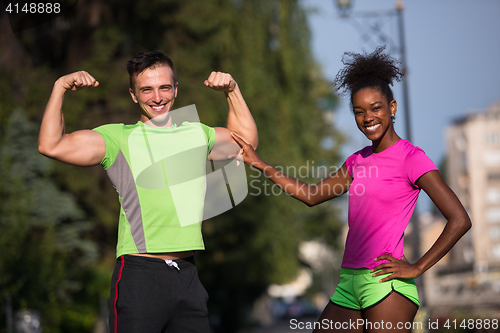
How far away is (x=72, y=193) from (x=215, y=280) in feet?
19.8

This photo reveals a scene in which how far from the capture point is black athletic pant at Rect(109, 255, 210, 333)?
2797 mm

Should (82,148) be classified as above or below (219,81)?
below

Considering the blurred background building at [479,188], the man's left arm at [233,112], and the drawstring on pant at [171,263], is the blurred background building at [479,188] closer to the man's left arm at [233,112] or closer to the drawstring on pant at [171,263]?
the man's left arm at [233,112]

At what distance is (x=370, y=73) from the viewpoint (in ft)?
10.8

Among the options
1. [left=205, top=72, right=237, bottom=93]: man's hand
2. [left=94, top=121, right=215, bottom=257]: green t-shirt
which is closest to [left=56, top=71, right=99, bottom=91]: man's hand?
[left=94, top=121, right=215, bottom=257]: green t-shirt

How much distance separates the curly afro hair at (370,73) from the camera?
3.23 m

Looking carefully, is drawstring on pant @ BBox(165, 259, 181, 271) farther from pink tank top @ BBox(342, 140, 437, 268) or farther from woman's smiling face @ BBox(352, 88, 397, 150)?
woman's smiling face @ BBox(352, 88, 397, 150)

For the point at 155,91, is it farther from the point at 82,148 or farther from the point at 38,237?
the point at 38,237

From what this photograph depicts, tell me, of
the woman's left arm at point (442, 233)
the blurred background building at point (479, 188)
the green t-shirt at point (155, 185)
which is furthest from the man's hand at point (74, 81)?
the blurred background building at point (479, 188)

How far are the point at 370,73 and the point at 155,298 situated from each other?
179cm

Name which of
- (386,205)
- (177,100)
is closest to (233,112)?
(386,205)

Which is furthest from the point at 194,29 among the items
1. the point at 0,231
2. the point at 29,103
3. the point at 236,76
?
the point at 0,231

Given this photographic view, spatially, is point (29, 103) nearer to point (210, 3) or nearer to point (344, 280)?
point (210, 3)

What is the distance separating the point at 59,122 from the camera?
2.87 metres
